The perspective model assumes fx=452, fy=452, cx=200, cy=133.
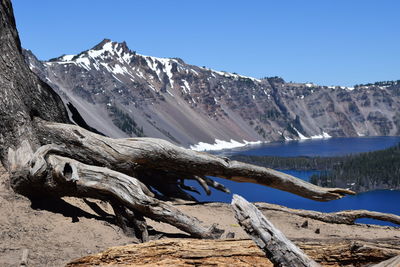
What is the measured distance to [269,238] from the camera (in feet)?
18.7

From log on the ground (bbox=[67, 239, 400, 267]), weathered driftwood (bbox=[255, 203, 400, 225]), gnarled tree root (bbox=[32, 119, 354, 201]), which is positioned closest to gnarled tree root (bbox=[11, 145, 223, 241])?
gnarled tree root (bbox=[32, 119, 354, 201])

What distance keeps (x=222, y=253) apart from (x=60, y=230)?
5.99m

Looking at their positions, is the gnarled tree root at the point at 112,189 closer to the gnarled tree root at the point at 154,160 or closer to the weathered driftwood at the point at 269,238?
the gnarled tree root at the point at 154,160

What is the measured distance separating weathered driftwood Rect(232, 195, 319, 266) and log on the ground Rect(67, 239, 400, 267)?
4.86 feet

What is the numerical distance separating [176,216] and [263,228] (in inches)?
261

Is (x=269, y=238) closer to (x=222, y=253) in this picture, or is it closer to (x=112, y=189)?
(x=222, y=253)

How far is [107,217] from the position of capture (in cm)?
1334

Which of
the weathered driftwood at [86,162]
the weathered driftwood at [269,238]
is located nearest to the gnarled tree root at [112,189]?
the weathered driftwood at [86,162]

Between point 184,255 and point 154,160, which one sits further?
point 154,160

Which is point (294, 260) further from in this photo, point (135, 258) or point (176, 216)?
point (176, 216)

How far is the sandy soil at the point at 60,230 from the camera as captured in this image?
10.4m

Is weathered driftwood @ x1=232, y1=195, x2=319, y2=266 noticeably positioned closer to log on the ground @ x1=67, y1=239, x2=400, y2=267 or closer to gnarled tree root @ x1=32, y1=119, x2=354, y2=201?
log on the ground @ x1=67, y1=239, x2=400, y2=267

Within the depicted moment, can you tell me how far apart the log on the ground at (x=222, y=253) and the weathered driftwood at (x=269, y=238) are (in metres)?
1.48

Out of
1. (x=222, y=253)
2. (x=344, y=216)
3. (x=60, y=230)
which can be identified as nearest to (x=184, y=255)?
(x=222, y=253)
